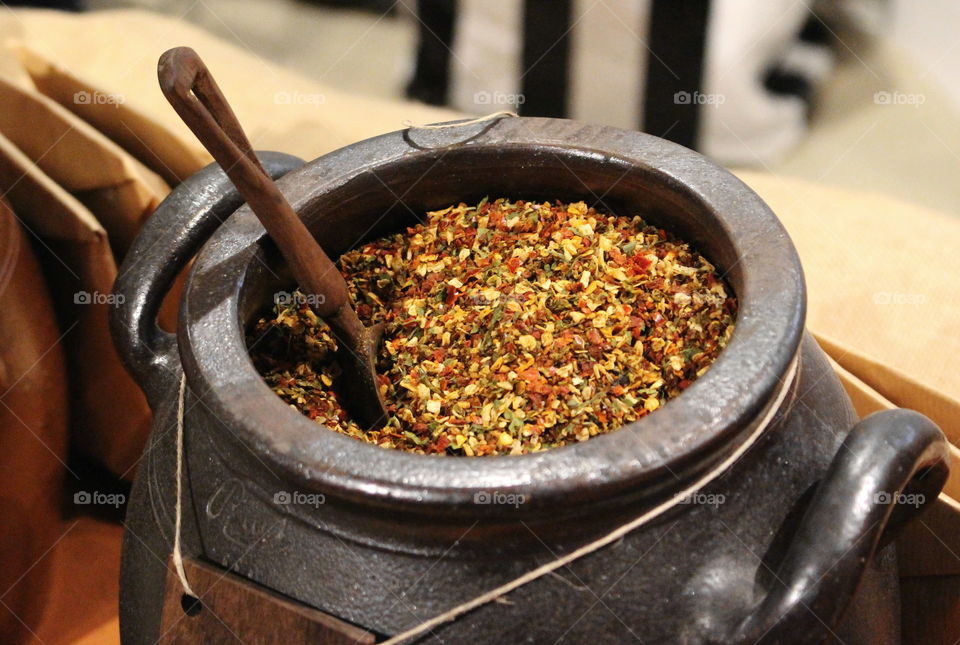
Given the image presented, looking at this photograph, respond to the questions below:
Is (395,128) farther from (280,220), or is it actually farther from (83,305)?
(280,220)

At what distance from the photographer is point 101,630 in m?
2.18

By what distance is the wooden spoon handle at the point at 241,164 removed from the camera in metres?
1.08

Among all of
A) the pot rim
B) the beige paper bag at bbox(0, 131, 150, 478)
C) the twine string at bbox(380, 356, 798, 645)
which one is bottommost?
the beige paper bag at bbox(0, 131, 150, 478)

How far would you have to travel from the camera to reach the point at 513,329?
1.35 metres

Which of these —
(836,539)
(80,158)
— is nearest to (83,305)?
(80,158)

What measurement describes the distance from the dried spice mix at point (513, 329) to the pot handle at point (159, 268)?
175 millimetres

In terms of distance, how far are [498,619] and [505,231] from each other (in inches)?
24.9

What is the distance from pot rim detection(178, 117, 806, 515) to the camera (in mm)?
979

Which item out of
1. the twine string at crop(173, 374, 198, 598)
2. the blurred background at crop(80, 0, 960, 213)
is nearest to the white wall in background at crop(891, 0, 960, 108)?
the blurred background at crop(80, 0, 960, 213)

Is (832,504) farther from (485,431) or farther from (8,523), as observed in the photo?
(8,523)

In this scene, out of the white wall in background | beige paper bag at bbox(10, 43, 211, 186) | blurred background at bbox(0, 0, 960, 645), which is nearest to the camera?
blurred background at bbox(0, 0, 960, 645)

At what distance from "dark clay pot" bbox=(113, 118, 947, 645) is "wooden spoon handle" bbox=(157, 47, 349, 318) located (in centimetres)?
10

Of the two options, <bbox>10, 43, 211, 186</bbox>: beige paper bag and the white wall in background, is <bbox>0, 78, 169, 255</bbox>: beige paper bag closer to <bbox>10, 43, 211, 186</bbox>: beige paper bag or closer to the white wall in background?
<bbox>10, 43, 211, 186</bbox>: beige paper bag

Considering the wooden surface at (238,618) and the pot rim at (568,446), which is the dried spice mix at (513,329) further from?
the wooden surface at (238,618)
